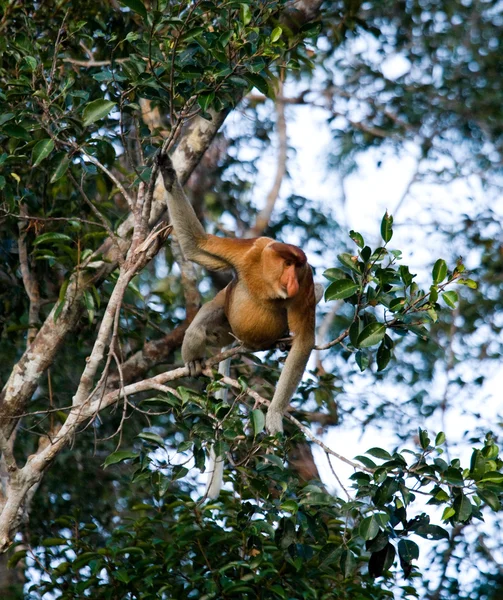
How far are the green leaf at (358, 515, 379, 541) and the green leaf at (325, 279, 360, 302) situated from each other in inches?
26.5

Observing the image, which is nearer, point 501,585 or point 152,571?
point 152,571

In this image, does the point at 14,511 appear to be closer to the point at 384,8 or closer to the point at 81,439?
the point at 81,439

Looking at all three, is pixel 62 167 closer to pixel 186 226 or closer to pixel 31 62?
pixel 31 62

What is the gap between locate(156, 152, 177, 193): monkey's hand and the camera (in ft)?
10.2

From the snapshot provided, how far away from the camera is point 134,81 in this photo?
9.89 feet

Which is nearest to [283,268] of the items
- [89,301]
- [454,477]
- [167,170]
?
[167,170]

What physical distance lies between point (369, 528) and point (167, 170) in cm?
155

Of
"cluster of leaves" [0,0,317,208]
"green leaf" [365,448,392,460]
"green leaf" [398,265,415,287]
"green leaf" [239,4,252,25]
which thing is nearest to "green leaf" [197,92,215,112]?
"cluster of leaves" [0,0,317,208]

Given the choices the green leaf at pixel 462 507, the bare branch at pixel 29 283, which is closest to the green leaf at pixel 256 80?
the bare branch at pixel 29 283

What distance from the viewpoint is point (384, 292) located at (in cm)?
274

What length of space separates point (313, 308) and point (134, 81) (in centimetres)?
131

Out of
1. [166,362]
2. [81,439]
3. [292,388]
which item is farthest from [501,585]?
[81,439]

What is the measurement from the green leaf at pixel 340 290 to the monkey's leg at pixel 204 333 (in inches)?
42.4

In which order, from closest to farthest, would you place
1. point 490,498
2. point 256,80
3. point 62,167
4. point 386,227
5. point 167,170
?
point 490,498 → point 386,227 → point 256,80 → point 62,167 → point 167,170
